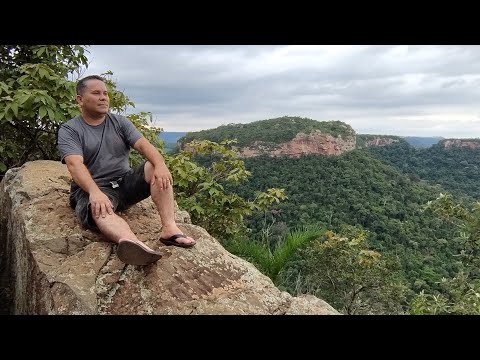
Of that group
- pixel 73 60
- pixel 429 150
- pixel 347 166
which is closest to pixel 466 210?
pixel 73 60

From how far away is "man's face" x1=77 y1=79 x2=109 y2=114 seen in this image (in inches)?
120

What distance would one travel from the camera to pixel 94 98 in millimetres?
3062

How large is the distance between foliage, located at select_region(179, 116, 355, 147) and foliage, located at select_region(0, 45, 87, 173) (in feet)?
47.3

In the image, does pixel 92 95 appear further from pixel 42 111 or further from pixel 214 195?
pixel 214 195

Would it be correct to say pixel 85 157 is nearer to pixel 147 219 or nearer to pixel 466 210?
pixel 147 219

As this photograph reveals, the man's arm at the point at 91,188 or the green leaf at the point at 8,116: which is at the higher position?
Answer: the green leaf at the point at 8,116

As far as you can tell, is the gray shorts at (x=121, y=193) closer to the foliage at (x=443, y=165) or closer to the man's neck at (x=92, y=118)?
the man's neck at (x=92, y=118)

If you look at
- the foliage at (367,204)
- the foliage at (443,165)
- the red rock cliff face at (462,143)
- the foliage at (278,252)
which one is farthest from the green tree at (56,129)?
the red rock cliff face at (462,143)

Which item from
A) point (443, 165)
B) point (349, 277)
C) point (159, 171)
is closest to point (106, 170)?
point (159, 171)

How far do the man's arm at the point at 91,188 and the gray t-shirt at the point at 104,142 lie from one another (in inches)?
6.6

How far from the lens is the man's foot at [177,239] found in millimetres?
2982

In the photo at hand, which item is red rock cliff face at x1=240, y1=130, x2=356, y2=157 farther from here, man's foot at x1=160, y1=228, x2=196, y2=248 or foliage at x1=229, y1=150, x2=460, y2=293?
man's foot at x1=160, y1=228, x2=196, y2=248

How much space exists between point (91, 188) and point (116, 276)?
0.57 metres

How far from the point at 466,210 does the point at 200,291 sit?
14.6 ft
